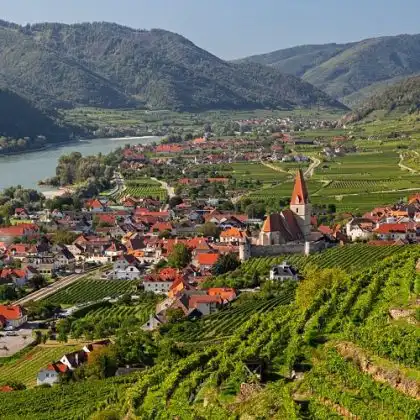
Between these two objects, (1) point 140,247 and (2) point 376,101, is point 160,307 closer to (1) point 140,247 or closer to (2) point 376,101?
(1) point 140,247

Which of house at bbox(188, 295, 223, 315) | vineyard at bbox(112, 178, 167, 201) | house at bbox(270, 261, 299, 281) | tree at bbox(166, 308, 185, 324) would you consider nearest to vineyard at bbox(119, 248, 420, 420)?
tree at bbox(166, 308, 185, 324)

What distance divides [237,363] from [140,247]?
32.5 metres

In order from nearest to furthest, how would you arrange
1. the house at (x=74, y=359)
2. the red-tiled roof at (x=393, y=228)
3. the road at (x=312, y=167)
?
the house at (x=74, y=359)
the red-tiled roof at (x=393, y=228)
the road at (x=312, y=167)

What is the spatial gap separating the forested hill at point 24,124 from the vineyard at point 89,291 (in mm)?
94854

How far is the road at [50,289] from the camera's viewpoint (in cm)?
4012

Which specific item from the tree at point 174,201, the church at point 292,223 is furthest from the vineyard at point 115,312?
the tree at point 174,201

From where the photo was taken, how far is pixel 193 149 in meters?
119

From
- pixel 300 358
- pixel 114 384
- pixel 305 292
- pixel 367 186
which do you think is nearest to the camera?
pixel 300 358

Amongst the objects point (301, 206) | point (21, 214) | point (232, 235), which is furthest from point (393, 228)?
point (21, 214)

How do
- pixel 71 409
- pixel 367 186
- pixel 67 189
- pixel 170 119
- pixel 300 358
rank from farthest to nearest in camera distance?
pixel 170 119, pixel 67 189, pixel 367 186, pixel 71 409, pixel 300 358

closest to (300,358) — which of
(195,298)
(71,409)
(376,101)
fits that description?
(71,409)

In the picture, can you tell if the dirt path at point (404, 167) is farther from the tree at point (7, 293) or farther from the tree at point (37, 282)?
the tree at point (7, 293)

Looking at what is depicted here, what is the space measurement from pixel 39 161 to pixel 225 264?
3016 inches

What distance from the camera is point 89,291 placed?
40.9 m
